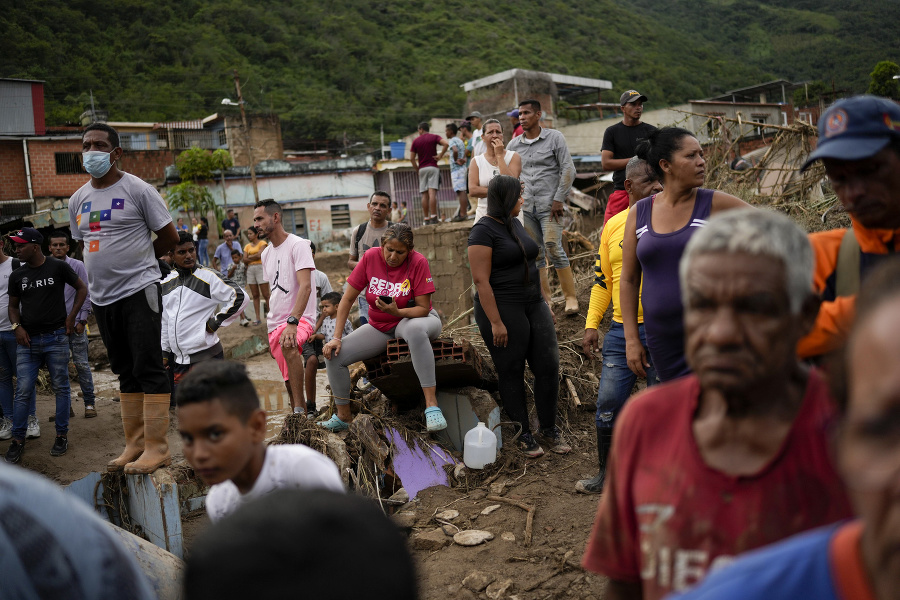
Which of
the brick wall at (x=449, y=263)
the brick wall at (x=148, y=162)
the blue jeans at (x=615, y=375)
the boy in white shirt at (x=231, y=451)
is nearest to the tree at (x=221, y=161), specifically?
the brick wall at (x=148, y=162)

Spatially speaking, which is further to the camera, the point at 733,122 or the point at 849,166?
the point at 733,122

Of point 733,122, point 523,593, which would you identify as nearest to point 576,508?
point 523,593

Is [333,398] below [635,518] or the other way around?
below

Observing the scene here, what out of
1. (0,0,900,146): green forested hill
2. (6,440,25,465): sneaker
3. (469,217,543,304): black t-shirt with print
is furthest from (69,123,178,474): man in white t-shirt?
(0,0,900,146): green forested hill

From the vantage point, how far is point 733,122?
9.70 meters

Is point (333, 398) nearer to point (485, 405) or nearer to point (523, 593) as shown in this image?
point (485, 405)

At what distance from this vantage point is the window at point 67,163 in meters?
32.4

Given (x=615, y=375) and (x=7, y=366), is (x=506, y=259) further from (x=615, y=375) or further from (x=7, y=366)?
(x=7, y=366)

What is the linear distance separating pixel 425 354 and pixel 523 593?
2.16 m

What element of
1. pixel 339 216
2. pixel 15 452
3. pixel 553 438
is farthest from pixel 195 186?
pixel 553 438

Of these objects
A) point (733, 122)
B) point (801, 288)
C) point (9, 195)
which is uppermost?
point (9, 195)

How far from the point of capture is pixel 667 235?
3.32m

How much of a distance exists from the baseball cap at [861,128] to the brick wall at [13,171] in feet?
118

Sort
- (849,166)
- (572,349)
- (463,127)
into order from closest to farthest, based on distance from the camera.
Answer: (849,166)
(572,349)
(463,127)
